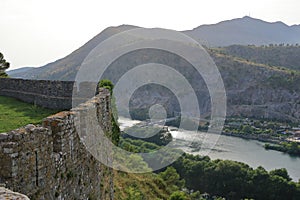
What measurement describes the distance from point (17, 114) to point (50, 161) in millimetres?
7408

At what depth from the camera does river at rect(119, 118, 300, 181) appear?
88.1 meters

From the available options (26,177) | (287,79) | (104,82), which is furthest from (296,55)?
(26,177)

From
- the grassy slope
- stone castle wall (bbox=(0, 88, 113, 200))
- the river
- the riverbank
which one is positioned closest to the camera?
stone castle wall (bbox=(0, 88, 113, 200))

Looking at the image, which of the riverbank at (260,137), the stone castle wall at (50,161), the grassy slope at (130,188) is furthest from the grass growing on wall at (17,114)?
the riverbank at (260,137)

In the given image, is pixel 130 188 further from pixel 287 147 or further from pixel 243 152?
pixel 287 147

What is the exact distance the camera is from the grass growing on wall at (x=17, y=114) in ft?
34.2

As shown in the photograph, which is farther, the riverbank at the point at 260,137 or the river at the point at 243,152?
the riverbank at the point at 260,137

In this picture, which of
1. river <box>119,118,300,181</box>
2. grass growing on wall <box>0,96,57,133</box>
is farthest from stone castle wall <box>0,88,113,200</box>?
river <box>119,118,300,181</box>

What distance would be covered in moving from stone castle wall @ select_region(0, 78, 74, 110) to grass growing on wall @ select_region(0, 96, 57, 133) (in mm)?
443

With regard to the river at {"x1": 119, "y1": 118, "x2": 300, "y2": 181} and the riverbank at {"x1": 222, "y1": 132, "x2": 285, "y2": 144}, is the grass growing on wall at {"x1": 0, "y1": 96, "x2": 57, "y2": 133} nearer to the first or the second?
the river at {"x1": 119, "y1": 118, "x2": 300, "y2": 181}

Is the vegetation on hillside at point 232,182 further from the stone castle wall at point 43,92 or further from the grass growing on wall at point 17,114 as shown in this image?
the grass growing on wall at point 17,114

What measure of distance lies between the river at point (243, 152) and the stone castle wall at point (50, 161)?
79.0 meters

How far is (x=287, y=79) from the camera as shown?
489 feet

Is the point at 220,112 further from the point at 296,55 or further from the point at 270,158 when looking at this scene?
the point at 296,55
